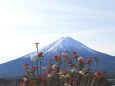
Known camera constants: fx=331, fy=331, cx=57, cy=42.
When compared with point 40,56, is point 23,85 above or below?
below

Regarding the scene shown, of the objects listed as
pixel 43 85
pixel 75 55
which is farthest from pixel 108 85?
pixel 43 85

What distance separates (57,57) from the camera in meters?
17.6

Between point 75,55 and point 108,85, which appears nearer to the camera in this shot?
point 75,55

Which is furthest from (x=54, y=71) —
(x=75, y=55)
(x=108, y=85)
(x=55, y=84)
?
(x=108, y=85)

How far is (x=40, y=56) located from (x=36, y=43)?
2.38ft

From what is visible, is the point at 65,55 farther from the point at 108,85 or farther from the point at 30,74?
the point at 108,85

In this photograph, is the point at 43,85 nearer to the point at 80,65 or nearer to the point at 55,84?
the point at 55,84

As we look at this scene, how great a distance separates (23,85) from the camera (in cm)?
1711

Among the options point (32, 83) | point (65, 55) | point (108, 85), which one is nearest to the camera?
point (32, 83)

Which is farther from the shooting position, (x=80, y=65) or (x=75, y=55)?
(x=75, y=55)

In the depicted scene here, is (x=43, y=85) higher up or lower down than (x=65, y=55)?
lower down

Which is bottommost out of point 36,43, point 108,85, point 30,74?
point 108,85

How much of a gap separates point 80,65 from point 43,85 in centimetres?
217

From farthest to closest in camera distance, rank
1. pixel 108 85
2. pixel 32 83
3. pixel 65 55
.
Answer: pixel 108 85
pixel 65 55
pixel 32 83
